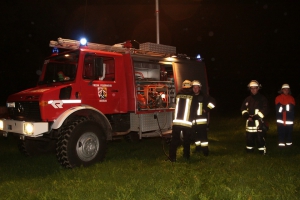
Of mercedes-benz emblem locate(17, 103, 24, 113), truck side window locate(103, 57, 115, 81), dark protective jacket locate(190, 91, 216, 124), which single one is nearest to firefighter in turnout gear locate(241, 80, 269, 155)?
dark protective jacket locate(190, 91, 216, 124)

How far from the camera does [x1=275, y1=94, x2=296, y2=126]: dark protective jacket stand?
7887 millimetres

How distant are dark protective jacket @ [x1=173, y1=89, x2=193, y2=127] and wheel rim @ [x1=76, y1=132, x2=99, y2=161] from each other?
171cm

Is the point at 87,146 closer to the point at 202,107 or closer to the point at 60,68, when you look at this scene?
the point at 60,68

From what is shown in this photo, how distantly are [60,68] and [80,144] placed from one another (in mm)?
1847

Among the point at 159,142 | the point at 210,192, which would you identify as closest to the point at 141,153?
the point at 159,142

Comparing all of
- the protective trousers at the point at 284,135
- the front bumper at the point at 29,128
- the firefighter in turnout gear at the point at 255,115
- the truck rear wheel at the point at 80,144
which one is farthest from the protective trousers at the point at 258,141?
the front bumper at the point at 29,128

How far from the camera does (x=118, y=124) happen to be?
7.37 metres

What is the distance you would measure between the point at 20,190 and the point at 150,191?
203 centimetres

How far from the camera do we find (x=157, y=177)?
5.22 metres

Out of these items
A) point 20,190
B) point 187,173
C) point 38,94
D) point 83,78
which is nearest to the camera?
point 20,190

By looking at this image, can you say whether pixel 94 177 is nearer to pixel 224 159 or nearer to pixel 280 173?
pixel 224 159

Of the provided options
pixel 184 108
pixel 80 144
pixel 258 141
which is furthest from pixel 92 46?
pixel 258 141

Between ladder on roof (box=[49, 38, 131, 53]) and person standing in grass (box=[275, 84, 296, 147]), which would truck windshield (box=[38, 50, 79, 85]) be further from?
person standing in grass (box=[275, 84, 296, 147])

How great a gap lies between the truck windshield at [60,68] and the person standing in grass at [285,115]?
5364mm
